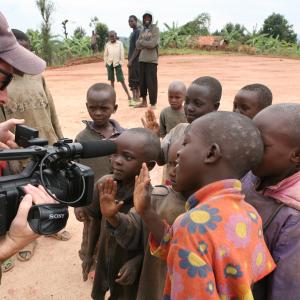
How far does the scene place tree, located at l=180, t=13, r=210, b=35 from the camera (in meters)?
26.1

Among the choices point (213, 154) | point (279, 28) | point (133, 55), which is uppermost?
point (213, 154)

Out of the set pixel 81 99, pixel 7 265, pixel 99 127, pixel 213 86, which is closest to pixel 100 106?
pixel 99 127

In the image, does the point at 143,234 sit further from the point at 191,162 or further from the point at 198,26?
the point at 198,26

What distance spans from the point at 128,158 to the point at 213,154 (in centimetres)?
86

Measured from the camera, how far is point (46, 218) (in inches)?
50.4

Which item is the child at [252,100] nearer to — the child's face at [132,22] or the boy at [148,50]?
the boy at [148,50]

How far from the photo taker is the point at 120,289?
2096 millimetres

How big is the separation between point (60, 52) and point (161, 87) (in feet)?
38.4

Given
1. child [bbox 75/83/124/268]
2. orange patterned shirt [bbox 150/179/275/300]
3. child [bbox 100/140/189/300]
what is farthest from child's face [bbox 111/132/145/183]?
orange patterned shirt [bbox 150/179/275/300]

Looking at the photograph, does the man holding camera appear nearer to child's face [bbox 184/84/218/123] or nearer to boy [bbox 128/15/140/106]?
child's face [bbox 184/84/218/123]

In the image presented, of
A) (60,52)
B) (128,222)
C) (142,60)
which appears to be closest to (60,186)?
(128,222)

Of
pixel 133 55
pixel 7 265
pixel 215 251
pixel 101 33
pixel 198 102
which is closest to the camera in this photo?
pixel 215 251

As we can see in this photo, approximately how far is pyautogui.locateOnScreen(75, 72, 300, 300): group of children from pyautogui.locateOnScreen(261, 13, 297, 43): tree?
3119 cm

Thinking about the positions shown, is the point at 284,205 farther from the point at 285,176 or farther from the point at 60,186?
the point at 60,186
